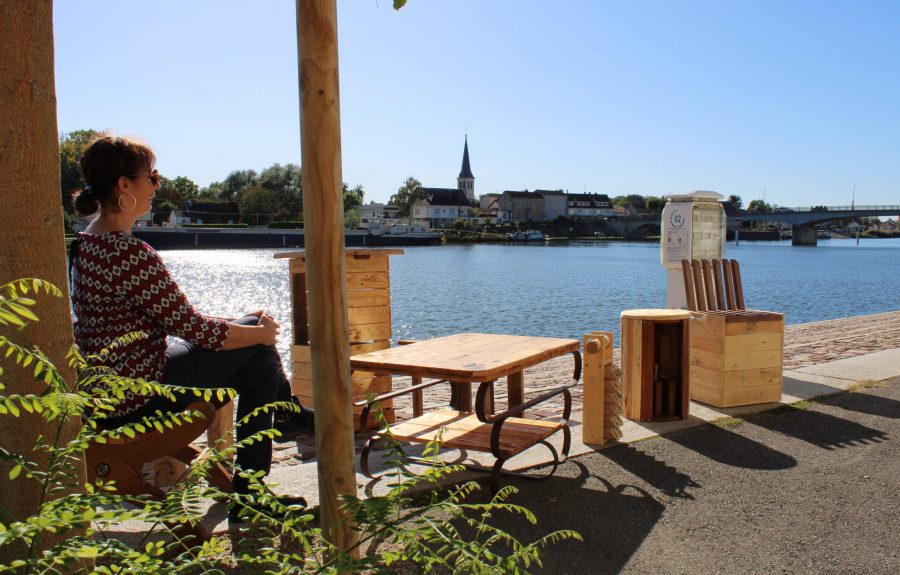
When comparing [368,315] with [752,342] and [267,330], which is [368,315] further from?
[752,342]

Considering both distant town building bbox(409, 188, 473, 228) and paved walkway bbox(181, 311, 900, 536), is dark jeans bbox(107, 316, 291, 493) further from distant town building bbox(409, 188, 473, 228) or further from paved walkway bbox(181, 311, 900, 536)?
distant town building bbox(409, 188, 473, 228)

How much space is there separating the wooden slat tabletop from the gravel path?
0.73 m

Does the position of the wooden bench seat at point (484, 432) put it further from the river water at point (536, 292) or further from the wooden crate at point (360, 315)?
the river water at point (536, 292)

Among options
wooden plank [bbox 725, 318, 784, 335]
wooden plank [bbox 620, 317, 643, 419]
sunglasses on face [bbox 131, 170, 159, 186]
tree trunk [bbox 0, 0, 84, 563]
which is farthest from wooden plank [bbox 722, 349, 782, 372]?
tree trunk [bbox 0, 0, 84, 563]

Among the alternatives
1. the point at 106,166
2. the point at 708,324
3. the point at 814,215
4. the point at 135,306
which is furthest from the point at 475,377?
the point at 814,215

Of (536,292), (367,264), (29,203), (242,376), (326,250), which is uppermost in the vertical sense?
(29,203)

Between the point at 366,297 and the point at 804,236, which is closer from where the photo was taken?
the point at 366,297

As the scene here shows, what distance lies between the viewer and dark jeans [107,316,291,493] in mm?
3326

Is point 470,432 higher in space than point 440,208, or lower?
lower

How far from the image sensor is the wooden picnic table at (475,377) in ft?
12.8

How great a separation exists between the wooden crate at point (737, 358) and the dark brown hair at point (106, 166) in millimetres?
4569

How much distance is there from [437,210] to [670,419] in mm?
148121

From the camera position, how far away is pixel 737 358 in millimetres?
6055

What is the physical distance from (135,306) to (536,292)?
37128 mm
